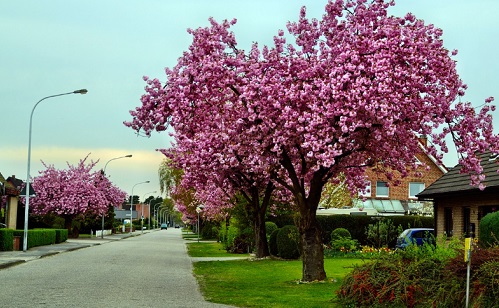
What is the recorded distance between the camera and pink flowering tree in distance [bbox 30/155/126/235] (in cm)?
6625

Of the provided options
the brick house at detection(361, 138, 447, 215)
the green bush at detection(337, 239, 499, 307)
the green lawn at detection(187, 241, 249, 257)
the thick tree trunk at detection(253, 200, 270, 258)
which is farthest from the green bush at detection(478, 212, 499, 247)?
the brick house at detection(361, 138, 447, 215)

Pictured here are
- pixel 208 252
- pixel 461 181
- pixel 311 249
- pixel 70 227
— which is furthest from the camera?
pixel 70 227

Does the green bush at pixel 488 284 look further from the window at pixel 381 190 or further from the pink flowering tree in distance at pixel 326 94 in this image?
the window at pixel 381 190

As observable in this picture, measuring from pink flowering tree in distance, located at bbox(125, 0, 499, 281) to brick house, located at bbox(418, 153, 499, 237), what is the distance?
11196 mm

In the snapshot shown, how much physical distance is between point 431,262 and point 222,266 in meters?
16.2

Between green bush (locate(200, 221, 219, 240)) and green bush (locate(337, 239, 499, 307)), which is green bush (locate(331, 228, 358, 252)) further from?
green bush (locate(200, 221, 219, 240))

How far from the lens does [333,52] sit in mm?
18094

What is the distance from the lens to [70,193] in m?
66.4

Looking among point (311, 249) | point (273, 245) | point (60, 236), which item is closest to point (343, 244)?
point (273, 245)

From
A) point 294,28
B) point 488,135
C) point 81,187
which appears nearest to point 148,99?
point 294,28

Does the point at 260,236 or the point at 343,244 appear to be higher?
the point at 260,236

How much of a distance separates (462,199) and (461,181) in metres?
0.84

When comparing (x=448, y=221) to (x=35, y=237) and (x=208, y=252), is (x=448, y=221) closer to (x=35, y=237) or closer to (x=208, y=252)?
(x=208, y=252)

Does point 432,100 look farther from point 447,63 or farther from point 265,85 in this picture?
point 265,85
